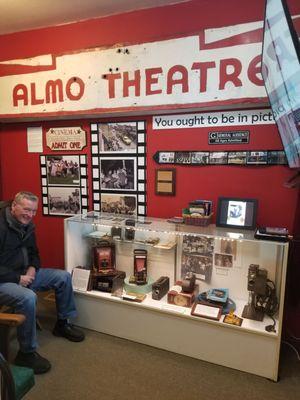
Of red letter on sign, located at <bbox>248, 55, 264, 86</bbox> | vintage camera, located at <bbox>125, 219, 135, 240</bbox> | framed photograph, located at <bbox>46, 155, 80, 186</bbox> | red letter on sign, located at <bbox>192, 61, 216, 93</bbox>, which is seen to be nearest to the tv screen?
red letter on sign, located at <bbox>248, 55, 264, 86</bbox>

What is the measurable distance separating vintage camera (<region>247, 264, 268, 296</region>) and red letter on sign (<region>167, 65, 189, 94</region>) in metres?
1.43

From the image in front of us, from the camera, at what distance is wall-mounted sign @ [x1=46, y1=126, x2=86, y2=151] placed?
2.86 metres

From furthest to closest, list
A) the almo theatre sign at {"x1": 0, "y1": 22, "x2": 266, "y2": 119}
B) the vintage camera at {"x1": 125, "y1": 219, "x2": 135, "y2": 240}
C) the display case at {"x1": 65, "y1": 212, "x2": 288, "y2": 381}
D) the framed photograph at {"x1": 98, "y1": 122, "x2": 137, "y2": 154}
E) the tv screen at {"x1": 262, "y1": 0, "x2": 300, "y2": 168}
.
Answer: the framed photograph at {"x1": 98, "y1": 122, "x2": 137, "y2": 154} → the vintage camera at {"x1": 125, "y1": 219, "x2": 135, "y2": 240} → the almo theatre sign at {"x1": 0, "y1": 22, "x2": 266, "y2": 119} → the display case at {"x1": 65, "y1": 212, "x2": 288, "y2": 381} → the tv screen at {"x1": 262, "y1": 0, "x2": 300, "y2": 168}

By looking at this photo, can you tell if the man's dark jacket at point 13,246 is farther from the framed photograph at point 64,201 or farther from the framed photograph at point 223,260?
the framed photograph at point 223,260

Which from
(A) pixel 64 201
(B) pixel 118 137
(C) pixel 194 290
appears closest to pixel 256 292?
(C) pixel 194 290

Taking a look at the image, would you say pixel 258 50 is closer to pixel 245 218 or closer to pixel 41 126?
pixel 245 218

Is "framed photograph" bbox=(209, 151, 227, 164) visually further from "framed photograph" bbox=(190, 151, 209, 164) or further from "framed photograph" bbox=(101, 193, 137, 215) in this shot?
"framed photograph" bbox=(101, 193, 137, 215)

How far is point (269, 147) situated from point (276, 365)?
1478 millimetres

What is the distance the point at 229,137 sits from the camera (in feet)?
7.64

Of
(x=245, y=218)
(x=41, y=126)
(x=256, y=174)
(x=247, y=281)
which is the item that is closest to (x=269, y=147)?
(x=256, y=174)

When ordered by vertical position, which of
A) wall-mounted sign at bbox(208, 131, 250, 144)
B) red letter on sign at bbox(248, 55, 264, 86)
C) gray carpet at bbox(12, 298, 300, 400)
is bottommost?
gray carpet at bbox(12, 298, 300, 400)

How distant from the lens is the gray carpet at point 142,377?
184cm

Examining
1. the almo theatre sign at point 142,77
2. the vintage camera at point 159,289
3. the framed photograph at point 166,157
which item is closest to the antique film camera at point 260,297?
the vintage camera at point 159,289

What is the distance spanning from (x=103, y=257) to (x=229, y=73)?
1.75 meters
